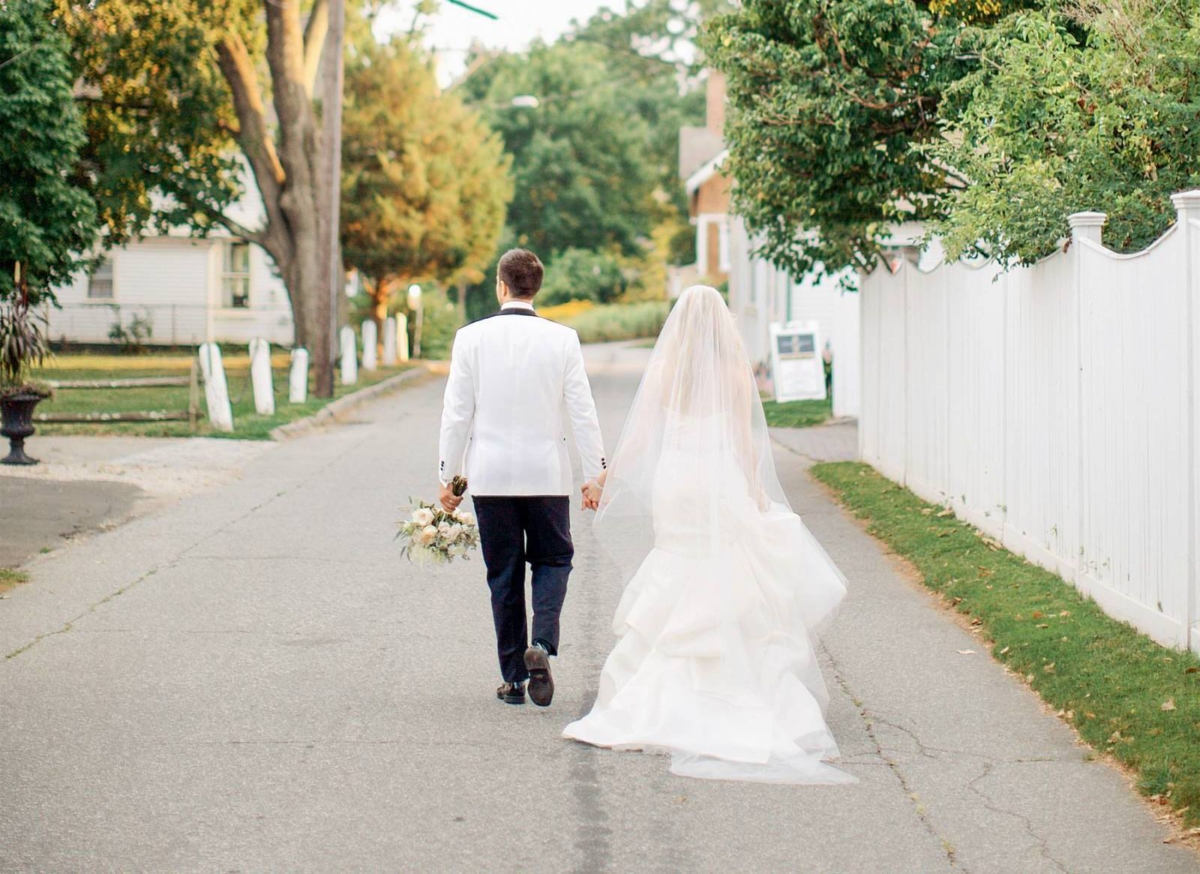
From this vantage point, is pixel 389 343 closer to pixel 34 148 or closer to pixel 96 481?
pixel 34 148

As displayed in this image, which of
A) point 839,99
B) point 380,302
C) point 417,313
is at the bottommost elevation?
point 417,313

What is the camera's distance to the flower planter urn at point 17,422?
16.0m

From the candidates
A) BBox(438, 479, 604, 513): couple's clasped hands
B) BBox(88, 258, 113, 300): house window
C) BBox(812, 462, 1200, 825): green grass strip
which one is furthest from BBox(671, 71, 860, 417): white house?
BBox(88, 258, 113, 300): house window

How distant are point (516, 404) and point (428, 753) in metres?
1.61

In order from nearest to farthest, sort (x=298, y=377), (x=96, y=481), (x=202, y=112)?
(x=96, y=481), (x=298, y=377), (x=202, y=112)

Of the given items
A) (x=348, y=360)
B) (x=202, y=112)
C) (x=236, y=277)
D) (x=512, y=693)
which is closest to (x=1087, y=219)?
(x=512, y=693)

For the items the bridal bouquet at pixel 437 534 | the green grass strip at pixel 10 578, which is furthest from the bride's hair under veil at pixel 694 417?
the green grass strip at pixel 10 578

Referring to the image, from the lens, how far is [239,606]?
923cm

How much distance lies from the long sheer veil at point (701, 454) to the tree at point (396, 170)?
3186 centimetres

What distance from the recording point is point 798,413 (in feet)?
78.9

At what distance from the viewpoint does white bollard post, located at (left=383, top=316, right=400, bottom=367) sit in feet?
130

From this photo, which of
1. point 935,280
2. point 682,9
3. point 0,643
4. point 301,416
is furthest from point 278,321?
point 682,9

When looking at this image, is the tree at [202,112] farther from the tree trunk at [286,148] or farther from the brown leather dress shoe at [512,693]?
the brown leather dress shoe at [512,693]

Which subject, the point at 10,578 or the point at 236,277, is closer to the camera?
the point at 10,578
